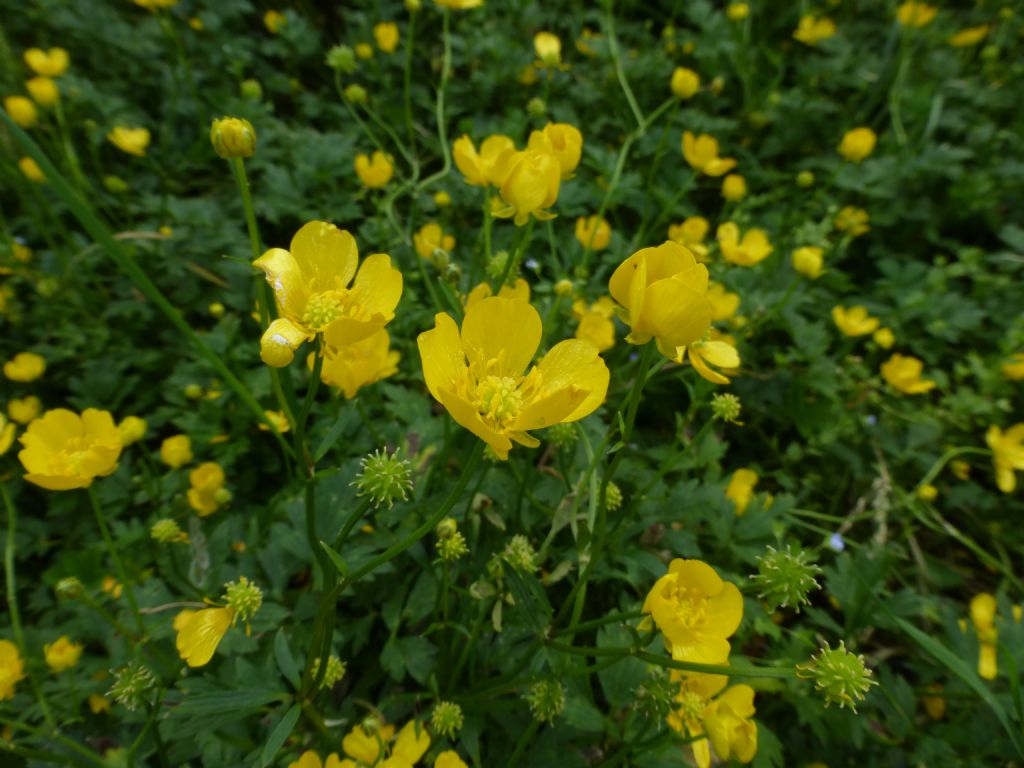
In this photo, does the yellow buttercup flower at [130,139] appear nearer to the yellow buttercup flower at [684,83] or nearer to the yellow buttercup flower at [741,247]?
the yellow buttercup flower at [684,83]

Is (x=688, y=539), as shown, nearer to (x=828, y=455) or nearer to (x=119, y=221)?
(x=828, y=455)

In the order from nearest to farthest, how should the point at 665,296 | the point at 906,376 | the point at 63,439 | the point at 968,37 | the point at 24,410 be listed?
the point at 665,296
the point at 63,439
the point at 24,410
the point at 906,376
the point at 968,37

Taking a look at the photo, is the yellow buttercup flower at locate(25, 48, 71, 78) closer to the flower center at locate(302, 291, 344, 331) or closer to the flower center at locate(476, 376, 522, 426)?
the flower center at locate(302, 291, 344, 331)

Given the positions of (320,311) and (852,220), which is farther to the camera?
(852,220)

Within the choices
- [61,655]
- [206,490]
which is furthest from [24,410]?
[61,655]

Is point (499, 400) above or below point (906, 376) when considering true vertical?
above

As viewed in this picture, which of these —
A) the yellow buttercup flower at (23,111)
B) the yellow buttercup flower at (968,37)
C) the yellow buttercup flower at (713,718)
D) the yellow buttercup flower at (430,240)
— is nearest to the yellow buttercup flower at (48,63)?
the yellow buttercup flower at (23,111)

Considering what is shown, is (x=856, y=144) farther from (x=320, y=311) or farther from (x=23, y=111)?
(x=23, y=111)
